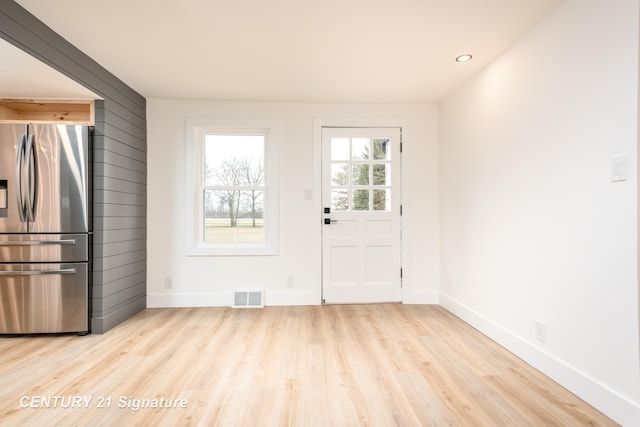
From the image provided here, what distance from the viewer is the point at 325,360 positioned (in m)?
2.36

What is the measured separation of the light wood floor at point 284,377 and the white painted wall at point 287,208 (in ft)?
2.03

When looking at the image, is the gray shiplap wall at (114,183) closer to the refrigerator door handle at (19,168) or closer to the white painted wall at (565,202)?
the refrigerator door handle at (19,168)

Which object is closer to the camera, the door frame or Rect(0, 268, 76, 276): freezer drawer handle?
Rect(0, 268, 76, 276): freezer drawer handle

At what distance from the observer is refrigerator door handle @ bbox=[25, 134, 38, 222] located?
2.72 m

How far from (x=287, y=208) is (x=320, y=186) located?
477 millimetres

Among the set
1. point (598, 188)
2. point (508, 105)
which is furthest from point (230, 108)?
point (598, 188)

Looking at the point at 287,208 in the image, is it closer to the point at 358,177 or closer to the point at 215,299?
the point at 358,177

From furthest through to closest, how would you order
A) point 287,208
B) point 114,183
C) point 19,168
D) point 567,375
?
point 287,208 → point 114,183 → point 19,168 → point 567,375

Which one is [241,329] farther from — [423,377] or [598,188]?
[598,188]

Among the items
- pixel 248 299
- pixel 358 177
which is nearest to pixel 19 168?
pixel 248 299

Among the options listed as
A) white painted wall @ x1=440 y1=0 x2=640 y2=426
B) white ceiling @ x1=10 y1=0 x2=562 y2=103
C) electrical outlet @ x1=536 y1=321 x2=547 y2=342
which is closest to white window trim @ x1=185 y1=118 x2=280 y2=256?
white ceiling @ x1=10 y1=0 x2=562 y2=103

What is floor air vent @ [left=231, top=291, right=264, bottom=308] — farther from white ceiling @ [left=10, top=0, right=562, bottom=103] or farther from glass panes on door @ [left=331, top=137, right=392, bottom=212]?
white ceiling @ [left=10, top=0, right=562, bottom=103]

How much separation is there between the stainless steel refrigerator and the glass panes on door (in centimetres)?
252

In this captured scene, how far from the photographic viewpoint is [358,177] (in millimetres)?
3879
